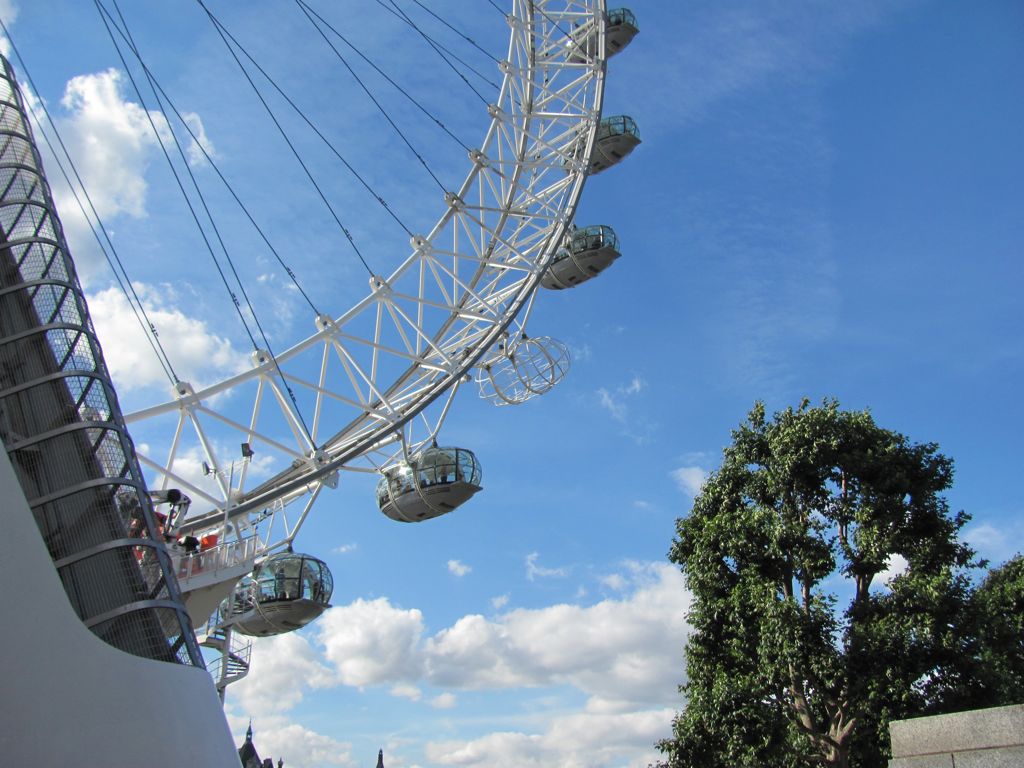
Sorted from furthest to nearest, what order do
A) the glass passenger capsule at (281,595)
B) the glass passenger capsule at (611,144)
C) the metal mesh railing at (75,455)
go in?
the glass passenger capsule at (611,144) → the glass passenger capsule at (281,595) → the metal mesh railing at (75,455)

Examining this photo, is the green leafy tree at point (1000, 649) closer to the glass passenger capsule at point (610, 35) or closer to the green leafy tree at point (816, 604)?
the green leafy tree at point (816, 604)

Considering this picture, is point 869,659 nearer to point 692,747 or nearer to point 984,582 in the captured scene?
point 692,747

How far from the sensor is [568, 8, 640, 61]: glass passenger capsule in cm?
3253

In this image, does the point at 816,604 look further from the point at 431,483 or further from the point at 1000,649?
the point at 431,483

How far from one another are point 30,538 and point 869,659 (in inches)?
726

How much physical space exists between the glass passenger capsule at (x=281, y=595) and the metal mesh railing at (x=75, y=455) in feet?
37.1

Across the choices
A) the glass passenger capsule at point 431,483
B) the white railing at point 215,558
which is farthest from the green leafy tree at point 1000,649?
the white railing at point 215,558

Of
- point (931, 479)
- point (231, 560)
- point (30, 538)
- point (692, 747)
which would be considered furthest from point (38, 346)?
point (931, 479)

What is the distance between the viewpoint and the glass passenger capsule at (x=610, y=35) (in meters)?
32.5

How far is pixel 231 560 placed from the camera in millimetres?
24438

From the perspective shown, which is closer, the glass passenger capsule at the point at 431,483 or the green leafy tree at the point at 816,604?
the green leafy tree at the point at 816,604

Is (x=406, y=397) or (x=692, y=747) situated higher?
(x=406, y=397)

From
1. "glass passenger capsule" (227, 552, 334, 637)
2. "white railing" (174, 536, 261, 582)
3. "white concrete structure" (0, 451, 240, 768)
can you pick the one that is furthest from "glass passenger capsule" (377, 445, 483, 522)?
"white concrete structure" (0, 451, 240, 768)

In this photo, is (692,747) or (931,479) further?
(931,479)
